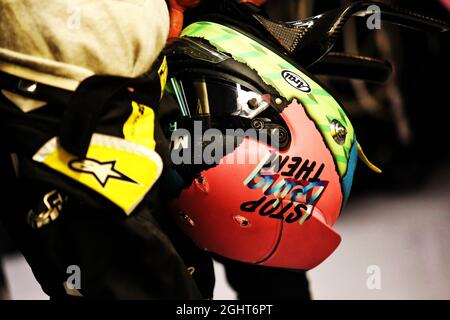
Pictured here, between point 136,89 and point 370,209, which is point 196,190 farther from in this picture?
point 370,209

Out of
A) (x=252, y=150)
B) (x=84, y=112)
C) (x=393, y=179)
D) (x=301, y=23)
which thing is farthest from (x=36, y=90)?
(x=393, y=179)

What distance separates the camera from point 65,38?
0.63 metres

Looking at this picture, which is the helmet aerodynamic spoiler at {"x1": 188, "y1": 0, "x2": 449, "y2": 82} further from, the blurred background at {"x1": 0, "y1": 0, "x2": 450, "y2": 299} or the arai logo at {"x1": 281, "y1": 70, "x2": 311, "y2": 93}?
the blurred background at {"x1": 0, "y1": 0, "x2": 450, "y2": 299}

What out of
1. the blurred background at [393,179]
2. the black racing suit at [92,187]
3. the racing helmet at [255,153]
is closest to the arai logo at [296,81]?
the racing helmet at [255,153]

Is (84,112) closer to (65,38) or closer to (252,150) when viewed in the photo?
(65,38)

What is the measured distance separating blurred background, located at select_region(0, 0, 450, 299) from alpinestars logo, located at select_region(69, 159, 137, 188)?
0.70 metres

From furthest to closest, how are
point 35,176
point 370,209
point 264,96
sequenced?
point 370,209 → point 264,96 → point 35,176

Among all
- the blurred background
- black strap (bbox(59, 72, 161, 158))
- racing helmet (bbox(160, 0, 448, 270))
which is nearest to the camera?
black strap (bbox(59, 72, 161, 158))

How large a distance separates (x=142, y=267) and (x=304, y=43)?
0.38m

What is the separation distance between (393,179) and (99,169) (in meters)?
1.54

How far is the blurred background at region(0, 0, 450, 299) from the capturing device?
124 centimetres

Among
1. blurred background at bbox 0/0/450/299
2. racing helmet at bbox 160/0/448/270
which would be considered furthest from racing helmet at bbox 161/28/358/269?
blurred background at bbox 0/0/450/299

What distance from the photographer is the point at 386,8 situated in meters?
Answer: 0.85
